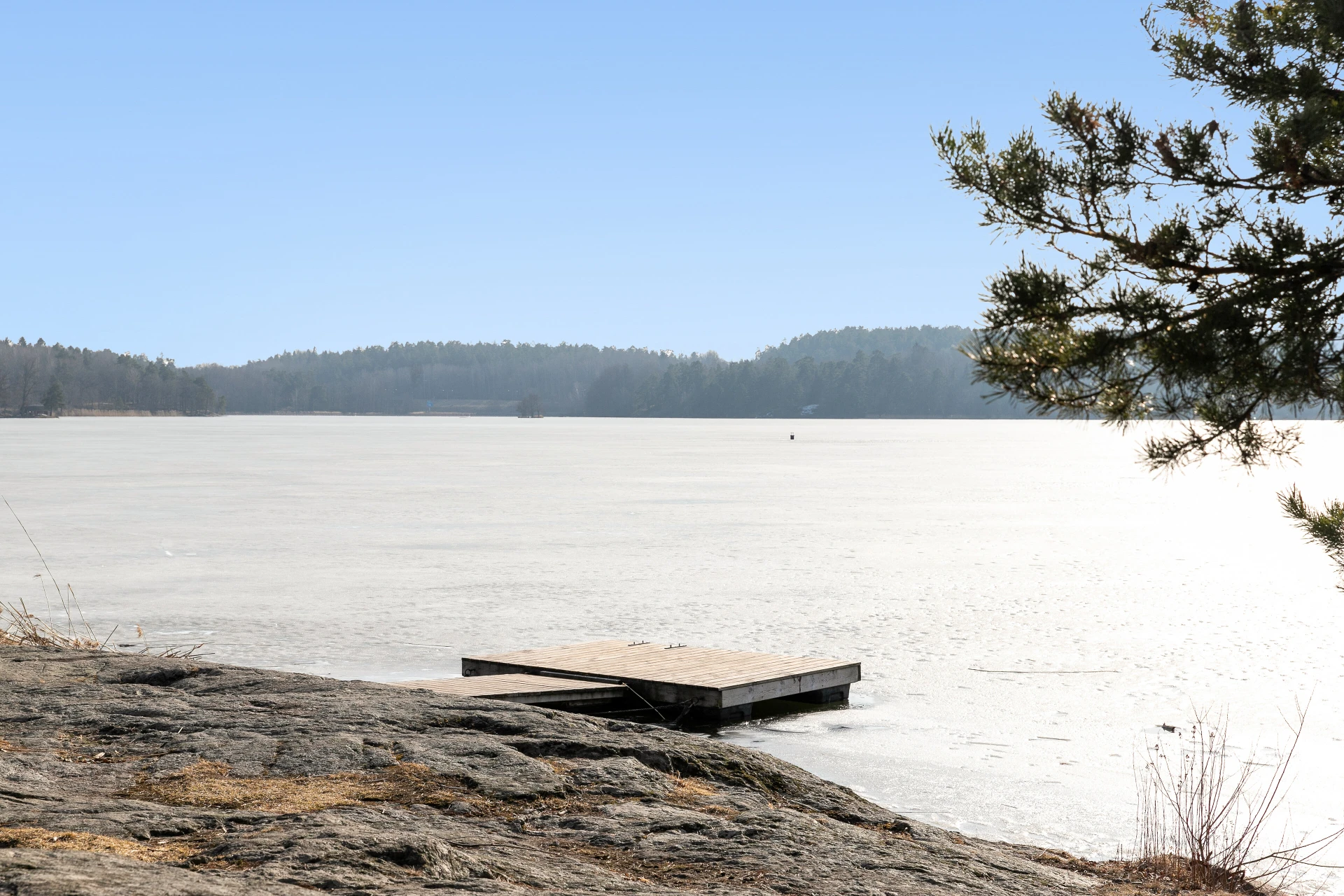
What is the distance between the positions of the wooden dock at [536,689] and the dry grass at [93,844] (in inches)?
175

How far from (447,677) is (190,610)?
4240mm

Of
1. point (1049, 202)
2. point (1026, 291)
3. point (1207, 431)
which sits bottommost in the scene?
point (1207, 431)

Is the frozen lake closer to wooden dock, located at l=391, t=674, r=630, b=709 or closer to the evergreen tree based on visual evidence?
wooden dock, located at l=391, t=674, r=630, b=709

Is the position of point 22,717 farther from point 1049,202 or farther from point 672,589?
point 672,589

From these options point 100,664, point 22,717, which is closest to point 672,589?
point 100,664

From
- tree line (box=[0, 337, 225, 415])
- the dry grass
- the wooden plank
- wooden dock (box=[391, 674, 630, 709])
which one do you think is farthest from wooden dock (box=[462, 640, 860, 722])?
tree line (box=[0, 337, 225, 415])

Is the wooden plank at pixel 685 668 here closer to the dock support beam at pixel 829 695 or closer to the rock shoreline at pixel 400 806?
the dock support beam at pixel 829 695

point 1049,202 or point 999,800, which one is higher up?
point 1049,202

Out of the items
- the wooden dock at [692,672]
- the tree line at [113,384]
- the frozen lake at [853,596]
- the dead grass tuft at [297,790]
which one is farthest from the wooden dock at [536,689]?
the tree line at [113,384]

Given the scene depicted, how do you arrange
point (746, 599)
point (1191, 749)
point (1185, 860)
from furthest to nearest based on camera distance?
point (746, 599), point (1191, 749), point (1185, 860)

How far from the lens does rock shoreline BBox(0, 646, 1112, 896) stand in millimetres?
3459

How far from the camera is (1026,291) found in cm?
467

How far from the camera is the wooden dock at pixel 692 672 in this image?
863 cm

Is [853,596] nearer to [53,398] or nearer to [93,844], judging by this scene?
[93,844]
